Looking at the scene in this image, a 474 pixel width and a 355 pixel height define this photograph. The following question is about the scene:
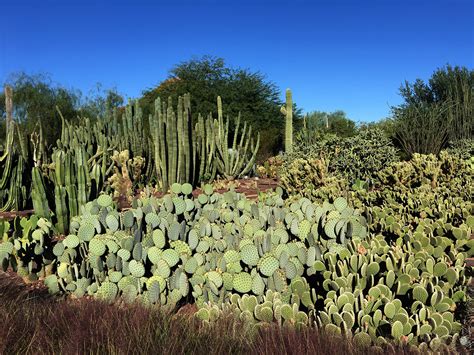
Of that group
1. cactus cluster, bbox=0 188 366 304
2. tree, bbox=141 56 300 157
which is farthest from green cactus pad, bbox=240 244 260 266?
tree, bbox=141 56 300 157

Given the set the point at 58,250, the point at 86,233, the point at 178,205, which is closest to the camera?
the point at 86,233

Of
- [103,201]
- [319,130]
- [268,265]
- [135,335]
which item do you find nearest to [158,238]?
[268,265]

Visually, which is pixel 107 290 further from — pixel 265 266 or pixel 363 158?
pixel 363 158

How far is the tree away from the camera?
26.4 m

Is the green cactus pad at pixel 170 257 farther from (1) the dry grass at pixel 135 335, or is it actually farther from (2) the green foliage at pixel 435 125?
(2) the green foliage at pixel 435 125

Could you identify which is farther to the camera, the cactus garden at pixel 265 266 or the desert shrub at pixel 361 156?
Answer: the desert shrub at pixel 361 156

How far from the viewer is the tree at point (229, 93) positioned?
26406 mm

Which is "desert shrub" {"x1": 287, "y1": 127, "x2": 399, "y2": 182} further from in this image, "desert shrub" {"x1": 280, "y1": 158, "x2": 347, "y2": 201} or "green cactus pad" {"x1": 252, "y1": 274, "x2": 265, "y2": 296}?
"green cactus pad" {"x1": 252, "y1": 274, "x2": 265, "y2": 296}

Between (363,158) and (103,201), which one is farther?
(363,158)

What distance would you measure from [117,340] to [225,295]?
1280mm

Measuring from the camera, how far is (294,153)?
37.8ft

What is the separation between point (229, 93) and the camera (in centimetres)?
2680

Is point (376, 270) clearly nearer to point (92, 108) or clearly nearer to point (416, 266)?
point (416, 266)

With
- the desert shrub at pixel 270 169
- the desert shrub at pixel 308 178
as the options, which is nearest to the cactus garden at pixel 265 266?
the desert shrub at pixel 308 178
